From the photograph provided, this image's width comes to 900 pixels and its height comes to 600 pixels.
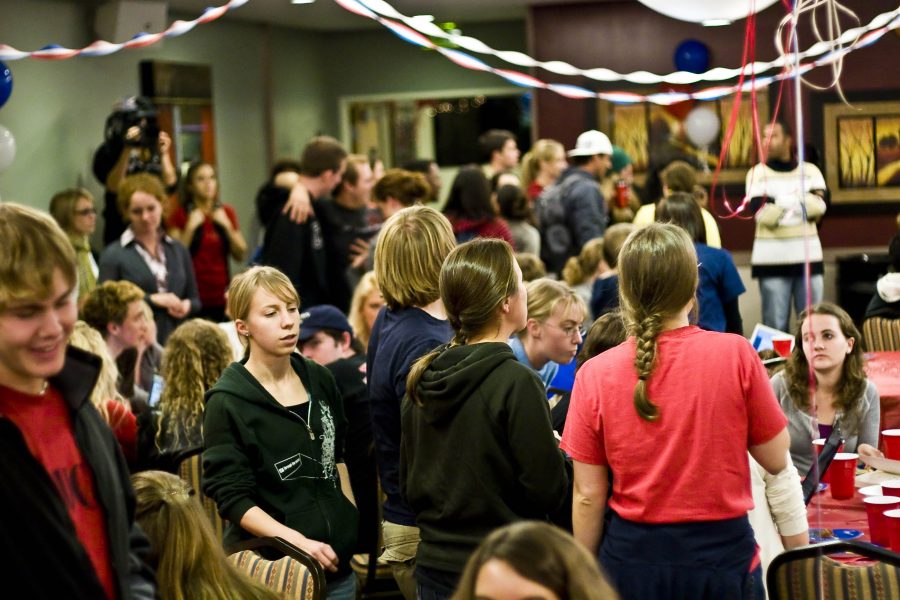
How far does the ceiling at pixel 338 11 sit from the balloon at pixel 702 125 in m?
1.53

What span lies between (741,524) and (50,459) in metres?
1.27

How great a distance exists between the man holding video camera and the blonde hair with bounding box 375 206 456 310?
209 inches

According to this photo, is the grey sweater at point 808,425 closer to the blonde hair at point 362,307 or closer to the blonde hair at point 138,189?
the blonde hair at point 362,307

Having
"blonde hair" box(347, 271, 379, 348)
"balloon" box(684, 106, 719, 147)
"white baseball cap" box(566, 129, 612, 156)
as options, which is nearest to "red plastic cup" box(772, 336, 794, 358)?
"blonde hair" box(347, 271, 379, 348)

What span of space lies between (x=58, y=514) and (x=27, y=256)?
35cm

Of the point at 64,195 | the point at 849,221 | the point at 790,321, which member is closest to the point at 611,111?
the point at 849,221

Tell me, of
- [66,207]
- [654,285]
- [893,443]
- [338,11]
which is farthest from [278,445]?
[338,11]

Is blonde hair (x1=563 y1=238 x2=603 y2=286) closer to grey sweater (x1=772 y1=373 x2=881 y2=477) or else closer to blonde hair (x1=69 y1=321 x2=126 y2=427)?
grey sweater (x1=772 y1=373 x2=881 y2=477)

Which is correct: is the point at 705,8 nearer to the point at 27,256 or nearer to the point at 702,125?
the point at 27,256

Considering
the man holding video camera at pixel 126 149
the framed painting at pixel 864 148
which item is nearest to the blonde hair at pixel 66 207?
the man holding video camera at pixel 126 149

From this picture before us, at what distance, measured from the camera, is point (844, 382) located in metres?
3.73

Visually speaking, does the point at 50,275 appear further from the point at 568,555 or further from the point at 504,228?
the point at 504,228

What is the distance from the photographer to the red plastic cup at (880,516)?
2699 mm

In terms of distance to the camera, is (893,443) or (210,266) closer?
(893,443)
